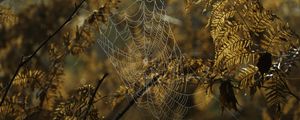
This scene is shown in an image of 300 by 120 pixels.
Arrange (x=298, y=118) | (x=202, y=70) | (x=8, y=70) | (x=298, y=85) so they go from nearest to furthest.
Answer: (x=202, y=70), (x=298, y=118), (x=298, y=85), (x=8, y=70)

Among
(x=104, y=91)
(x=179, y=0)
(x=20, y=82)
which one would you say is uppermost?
(x=179, y=0)

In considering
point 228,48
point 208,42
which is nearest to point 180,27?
point 208,42

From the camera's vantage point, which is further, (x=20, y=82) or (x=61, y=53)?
(x=61, y=53)

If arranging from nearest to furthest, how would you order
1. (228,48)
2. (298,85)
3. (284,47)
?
1. (228,48)
2. (284,47)
3. (298,85)

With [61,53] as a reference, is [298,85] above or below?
below

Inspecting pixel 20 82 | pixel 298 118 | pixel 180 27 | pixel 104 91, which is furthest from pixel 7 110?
pixel 180 27

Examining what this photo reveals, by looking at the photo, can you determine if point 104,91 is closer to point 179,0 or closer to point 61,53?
point 179,0

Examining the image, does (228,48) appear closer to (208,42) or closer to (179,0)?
(208,42)

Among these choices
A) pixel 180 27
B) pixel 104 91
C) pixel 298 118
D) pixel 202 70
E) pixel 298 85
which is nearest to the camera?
pixel 202 70

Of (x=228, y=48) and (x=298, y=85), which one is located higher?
(x=228, y=48)
